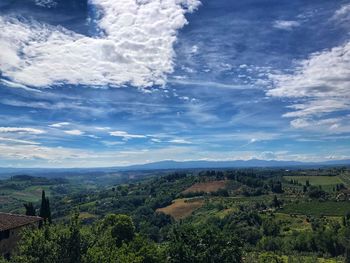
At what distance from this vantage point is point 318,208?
165625 millimetres

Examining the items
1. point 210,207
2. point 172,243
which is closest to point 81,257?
point 172,243

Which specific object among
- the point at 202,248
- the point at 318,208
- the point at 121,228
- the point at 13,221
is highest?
the point at 13,221

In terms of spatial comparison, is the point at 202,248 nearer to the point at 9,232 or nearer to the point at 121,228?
the point at 121,228

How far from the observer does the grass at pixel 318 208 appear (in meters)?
157

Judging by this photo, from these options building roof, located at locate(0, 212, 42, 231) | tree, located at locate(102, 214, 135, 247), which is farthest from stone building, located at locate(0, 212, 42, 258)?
tree, located at locate(102, 214, 135, 247)

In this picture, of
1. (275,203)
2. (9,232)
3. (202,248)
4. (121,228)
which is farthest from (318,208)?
(9,232)

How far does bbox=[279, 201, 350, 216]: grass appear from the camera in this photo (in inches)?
6162

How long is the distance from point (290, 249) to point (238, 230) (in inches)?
925

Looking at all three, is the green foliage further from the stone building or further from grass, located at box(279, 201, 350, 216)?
grass, located at box(279, 201, 350, 216)

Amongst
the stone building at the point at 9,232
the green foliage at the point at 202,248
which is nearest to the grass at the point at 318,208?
the green foliage at the point at 202,248

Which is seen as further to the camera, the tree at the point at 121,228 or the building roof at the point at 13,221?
the tree at the point at 121,228

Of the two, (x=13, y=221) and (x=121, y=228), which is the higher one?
(x=13, y=221)

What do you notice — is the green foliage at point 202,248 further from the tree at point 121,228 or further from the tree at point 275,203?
the tree at point 275,203

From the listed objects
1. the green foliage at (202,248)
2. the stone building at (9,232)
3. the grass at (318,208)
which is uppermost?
the stone building at (9,232)
